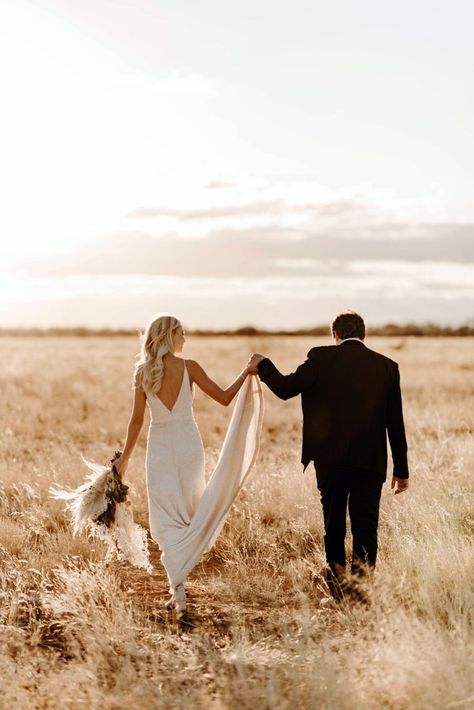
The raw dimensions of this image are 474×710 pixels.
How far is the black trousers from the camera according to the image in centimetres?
623

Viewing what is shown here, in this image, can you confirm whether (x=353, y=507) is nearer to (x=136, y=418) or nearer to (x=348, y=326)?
(x=348, y=326)

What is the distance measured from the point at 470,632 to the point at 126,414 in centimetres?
1369

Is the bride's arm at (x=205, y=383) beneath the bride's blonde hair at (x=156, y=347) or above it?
beneath

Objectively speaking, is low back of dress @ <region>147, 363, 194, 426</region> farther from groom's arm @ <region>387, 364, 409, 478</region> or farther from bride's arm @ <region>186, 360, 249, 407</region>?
groom's arm @ <region>387, 364, 409, 478</region>

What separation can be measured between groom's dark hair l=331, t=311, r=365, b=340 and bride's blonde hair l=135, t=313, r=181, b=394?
4.01ft

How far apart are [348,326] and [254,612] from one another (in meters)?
2.33

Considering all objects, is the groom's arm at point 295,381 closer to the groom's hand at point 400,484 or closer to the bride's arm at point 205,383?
the bride's arm at point 205,383

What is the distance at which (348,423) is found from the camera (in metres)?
6.17

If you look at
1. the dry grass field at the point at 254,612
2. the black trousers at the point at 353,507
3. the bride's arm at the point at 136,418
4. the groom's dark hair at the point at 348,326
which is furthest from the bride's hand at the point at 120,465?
the groom's dark hair at the point at 348,326

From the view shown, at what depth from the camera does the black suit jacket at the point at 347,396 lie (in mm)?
6137

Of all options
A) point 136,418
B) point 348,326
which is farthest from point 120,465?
point 348,326

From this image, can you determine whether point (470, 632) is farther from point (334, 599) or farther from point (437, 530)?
point (437, 530)

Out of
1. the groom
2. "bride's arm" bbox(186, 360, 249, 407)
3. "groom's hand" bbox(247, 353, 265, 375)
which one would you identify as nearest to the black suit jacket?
the groom

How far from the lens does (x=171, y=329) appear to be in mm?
6148
